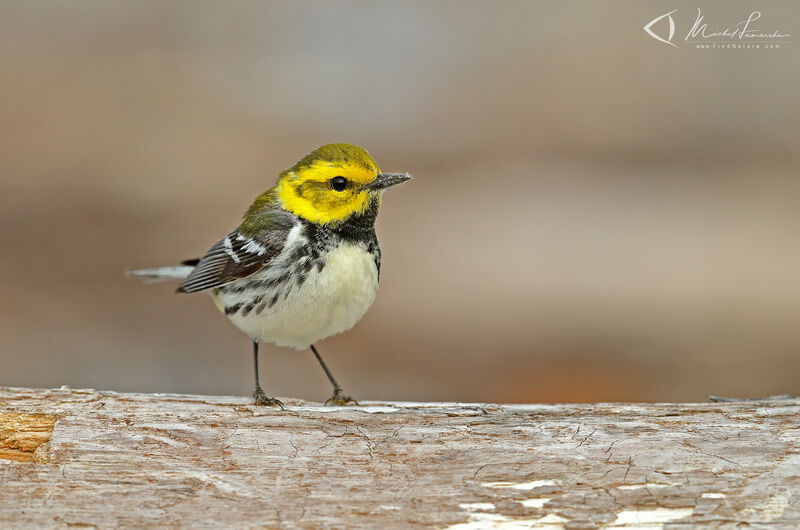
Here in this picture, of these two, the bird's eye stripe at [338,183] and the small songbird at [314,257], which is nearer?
the small songbird at [314,257]

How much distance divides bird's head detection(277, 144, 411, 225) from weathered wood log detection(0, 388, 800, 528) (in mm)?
1121

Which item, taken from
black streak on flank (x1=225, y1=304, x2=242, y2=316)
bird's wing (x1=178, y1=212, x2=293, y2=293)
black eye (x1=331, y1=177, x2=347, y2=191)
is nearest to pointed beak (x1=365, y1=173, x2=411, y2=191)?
black eye (x1=331, y1=177, x2=347, y2=191)

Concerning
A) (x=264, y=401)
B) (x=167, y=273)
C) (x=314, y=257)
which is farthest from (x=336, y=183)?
(x=167, y=273)

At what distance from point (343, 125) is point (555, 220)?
8.16ft

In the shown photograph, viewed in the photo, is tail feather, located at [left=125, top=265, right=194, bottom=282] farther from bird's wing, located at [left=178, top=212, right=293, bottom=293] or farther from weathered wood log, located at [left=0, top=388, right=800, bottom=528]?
weathered wood log, located at [left=0, top=388, right=800, bottom=528]

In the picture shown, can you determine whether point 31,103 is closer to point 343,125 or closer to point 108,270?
point 108,270

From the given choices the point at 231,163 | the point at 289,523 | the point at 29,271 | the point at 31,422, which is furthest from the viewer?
the point at 231,163

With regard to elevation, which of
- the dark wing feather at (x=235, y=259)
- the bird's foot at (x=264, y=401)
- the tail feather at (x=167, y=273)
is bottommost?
the bird's foot at (x=264, y=401)

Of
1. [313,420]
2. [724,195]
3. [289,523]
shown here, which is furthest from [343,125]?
[289,523]

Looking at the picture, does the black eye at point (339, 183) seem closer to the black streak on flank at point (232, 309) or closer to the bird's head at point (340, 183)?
the bird's head at point (340, 183)

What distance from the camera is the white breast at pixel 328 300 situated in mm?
4875

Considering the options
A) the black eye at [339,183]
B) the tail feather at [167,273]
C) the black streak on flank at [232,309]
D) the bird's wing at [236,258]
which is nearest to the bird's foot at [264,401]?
the black streak on flank at [232,309]

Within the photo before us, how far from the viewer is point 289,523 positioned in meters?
3.69

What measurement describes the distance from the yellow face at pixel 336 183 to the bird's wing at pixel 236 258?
20 cm
